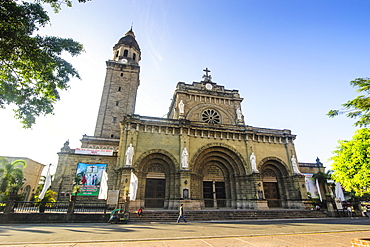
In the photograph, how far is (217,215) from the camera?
15.9m

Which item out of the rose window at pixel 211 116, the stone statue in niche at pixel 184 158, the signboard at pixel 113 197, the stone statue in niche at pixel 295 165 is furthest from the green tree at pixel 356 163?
the signboard at pixel 113 197

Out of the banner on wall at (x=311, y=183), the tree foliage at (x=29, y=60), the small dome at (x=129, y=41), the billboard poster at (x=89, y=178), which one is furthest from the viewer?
the small dome at (x=129, y=41)

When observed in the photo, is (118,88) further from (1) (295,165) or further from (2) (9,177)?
(1) (295,165)

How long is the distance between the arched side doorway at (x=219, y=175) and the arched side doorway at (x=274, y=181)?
3409 mm

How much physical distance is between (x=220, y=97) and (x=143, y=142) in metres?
14.1

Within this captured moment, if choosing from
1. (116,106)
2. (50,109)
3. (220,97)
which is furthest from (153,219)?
(116,106)

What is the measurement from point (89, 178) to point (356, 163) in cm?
2655

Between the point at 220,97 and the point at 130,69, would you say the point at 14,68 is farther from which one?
the point at 130,69

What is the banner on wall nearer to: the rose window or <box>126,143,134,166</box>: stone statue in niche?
the rose window

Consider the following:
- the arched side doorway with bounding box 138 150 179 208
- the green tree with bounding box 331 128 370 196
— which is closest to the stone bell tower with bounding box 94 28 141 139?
the arched side doorway with bounding box 138 150 179 208

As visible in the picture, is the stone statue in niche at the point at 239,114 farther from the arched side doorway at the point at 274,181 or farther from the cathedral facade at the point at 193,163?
the arched side doorway at the point at 274,181

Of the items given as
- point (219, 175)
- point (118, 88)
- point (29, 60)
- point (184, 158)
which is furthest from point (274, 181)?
point (118, 88)

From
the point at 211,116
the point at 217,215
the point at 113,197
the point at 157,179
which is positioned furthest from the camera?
the point at 211,116

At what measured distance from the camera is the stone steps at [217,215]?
14.8 meters
